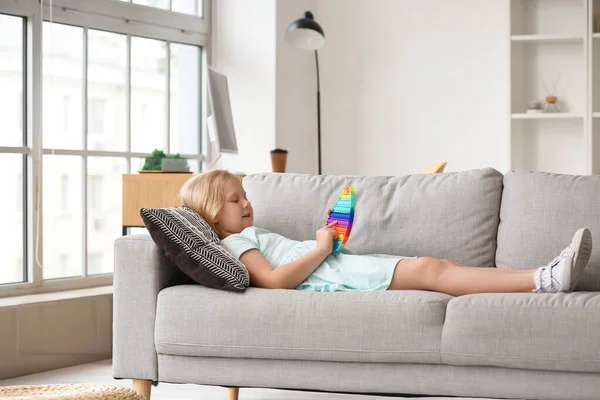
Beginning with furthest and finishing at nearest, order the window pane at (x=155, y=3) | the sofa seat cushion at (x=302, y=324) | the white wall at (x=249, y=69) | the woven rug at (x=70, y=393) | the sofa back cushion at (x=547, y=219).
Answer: the white wall at (x=249, y=69) < the window pane at (x=155, y=3) < the sofa back cushion at (x=547, y=219) < the sofa seat cushion at (x=302, y=324) < the woven rug at (x=70, y=393)

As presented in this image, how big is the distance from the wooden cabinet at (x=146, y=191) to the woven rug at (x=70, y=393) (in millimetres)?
2179

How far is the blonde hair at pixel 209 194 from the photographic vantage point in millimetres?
3158

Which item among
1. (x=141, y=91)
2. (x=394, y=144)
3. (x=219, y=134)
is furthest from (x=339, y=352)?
(x=394, y=144)

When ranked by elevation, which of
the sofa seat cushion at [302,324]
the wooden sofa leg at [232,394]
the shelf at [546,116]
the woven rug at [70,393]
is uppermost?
the shelf at [546,116]

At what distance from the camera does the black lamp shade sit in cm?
489

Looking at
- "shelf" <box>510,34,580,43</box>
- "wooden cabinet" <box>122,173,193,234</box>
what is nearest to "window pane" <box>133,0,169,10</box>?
"wooden cabinet" <box>122,173,193,234</box>

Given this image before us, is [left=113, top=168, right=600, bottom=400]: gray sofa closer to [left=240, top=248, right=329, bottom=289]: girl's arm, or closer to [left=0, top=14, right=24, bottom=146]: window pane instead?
[left=240, top=248, right=329, bottom=289]: girl's arm

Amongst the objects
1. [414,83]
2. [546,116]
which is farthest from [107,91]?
[546,116]

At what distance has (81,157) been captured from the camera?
15.0 feet

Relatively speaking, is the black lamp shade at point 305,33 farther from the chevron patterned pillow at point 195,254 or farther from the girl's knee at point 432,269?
the girl's knee at point 432,269

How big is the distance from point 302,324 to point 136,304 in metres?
0.57

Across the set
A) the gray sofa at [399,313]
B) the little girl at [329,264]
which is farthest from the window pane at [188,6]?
the little girl at [329,264]

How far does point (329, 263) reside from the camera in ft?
9.73

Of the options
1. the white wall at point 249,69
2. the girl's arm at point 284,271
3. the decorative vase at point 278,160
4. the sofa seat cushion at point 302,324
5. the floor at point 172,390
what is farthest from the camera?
the white wall at point 249,69
